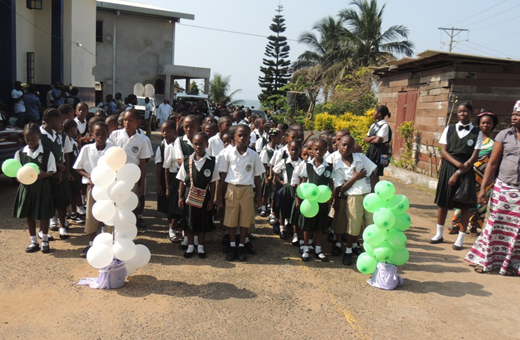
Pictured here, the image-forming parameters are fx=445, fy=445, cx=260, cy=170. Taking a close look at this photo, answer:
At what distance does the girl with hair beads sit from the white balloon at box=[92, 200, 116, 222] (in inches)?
49.8

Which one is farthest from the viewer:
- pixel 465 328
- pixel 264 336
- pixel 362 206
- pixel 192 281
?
pixel 362 206

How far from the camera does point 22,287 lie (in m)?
4.23

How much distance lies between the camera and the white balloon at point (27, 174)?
473 centimetres

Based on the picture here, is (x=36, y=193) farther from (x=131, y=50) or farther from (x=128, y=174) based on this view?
(x=131, y=50)

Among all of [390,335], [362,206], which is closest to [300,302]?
[390,335]

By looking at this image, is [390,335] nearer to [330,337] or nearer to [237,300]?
[330,337]

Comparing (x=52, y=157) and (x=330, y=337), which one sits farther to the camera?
(x=52, y=157)

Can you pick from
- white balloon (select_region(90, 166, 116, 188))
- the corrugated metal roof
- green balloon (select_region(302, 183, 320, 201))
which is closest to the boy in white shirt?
green balloon (select_region(302, 183, 320, 201))

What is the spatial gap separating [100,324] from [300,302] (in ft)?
5.84

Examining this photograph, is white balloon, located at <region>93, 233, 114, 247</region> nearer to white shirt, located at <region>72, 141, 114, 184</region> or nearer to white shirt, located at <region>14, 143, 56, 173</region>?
white shirt, located at <region>72, 141, 114, 184</region>

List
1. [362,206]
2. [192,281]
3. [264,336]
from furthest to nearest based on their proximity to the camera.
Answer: [362,206] < [192,281] < [264,336]

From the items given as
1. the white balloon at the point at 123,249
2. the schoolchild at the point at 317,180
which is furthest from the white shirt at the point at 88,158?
the schoolchild at the point at 317,180

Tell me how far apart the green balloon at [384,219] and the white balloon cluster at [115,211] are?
2.34m

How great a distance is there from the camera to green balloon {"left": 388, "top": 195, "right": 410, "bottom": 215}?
15.1ft
